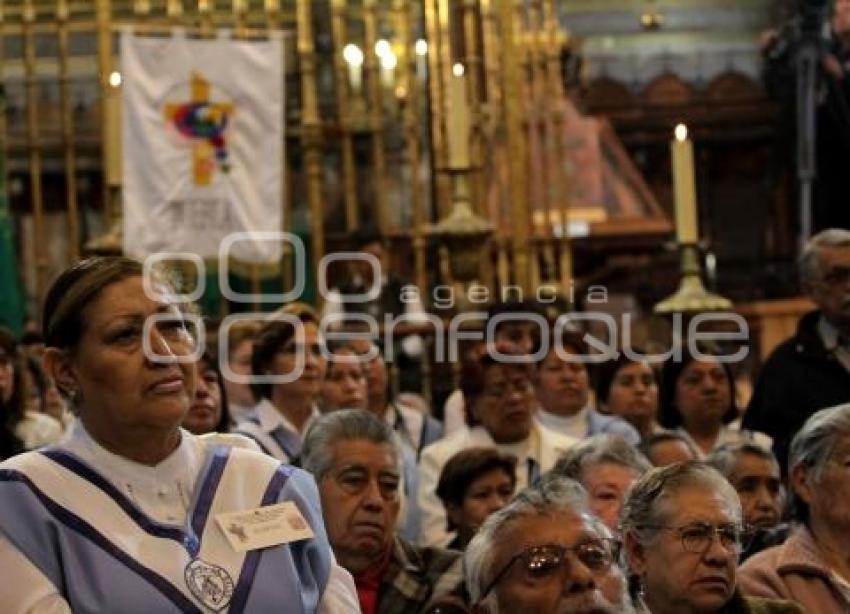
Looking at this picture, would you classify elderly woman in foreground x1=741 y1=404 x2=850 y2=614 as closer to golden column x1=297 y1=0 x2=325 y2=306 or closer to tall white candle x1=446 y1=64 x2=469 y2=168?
tall white candle x1=446 y1=64 x2=469 y2=168

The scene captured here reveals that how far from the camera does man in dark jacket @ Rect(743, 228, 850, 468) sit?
520 centimetres

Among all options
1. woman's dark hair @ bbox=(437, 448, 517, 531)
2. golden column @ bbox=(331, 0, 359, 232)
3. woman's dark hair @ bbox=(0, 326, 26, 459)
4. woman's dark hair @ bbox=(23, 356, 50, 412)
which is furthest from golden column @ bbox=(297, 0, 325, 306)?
woman's dark hair @ bbox=(437, 448, 517, 531)

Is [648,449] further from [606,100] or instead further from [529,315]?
[606,100]

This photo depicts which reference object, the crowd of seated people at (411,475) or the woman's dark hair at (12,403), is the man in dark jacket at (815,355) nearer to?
the crowd of seated people at (411,475)

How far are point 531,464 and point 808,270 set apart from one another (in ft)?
2.83

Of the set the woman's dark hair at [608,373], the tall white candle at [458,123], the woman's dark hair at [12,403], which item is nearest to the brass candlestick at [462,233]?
the tall white candle at [458,123]

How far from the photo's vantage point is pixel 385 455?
4.00 m

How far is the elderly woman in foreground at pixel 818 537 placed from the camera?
12.8 feet

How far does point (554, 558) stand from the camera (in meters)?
3.03

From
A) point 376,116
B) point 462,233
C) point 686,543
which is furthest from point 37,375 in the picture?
point 686,543

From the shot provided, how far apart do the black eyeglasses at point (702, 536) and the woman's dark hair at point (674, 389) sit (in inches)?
83.1

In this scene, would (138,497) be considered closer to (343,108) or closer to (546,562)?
(546,562)

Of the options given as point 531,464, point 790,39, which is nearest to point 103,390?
point 531,464

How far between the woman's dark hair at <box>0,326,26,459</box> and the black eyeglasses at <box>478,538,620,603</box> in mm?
2256
